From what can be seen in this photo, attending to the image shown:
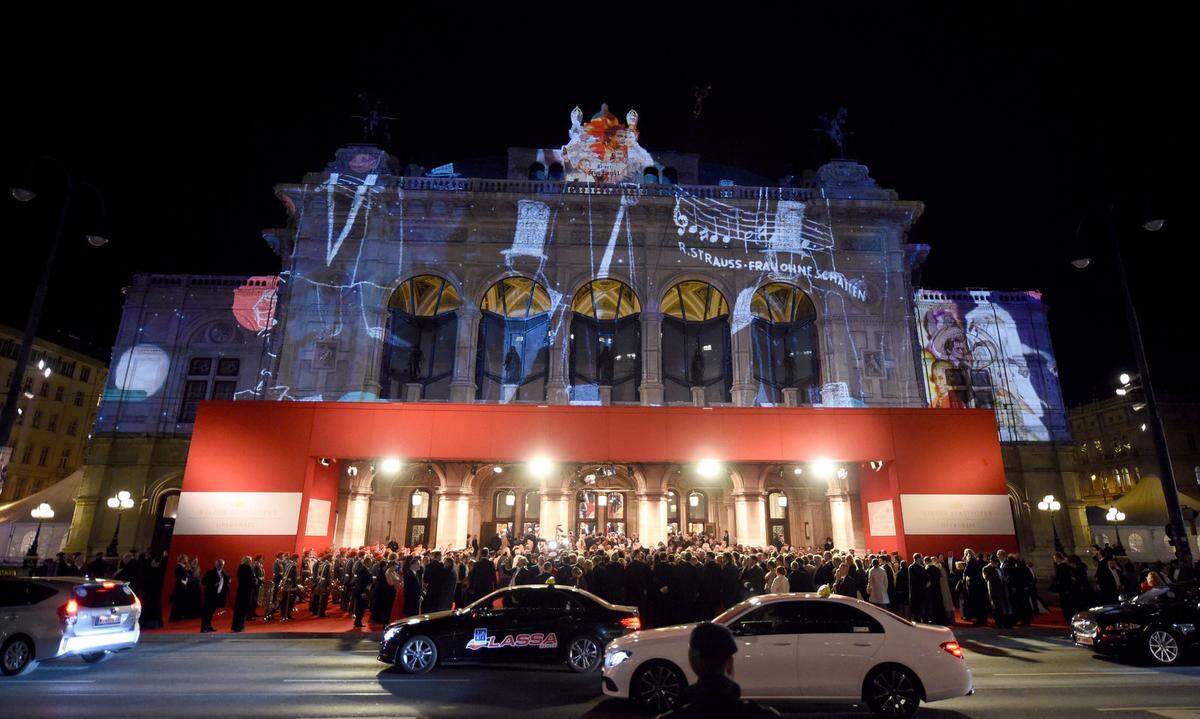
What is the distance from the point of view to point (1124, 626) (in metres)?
10.9

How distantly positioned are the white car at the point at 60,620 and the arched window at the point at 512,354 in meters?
15.1

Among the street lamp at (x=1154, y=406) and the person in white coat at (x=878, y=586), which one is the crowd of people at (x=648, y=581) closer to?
the person in white coat at (x=878, y=586)

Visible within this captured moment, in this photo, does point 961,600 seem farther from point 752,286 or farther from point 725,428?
point 752,286

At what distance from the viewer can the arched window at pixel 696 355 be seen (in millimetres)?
25844

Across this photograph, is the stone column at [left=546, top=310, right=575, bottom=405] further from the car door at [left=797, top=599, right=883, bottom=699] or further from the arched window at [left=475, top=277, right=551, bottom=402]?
the car door at [left=797, top=599, right=883, bottom=699]

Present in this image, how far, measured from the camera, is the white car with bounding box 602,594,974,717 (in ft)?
23.8

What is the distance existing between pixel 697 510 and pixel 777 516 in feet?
11.7

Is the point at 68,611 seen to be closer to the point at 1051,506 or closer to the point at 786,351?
the point at 786,351

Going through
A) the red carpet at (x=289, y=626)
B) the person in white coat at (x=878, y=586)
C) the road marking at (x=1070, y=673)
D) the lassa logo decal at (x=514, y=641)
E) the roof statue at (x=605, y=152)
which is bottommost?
the red carpet at (x=289, y=626)

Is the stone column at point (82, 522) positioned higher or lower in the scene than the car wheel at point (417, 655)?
higher

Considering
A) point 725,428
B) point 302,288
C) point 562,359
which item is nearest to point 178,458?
point 302,288

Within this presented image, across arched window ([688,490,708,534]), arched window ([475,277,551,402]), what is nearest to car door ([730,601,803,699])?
arched window ([475,277,551,402])

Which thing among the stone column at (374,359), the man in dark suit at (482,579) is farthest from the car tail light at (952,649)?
the stone column at (374,359)

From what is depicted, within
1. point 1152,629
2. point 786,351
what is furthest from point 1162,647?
point 786,351
